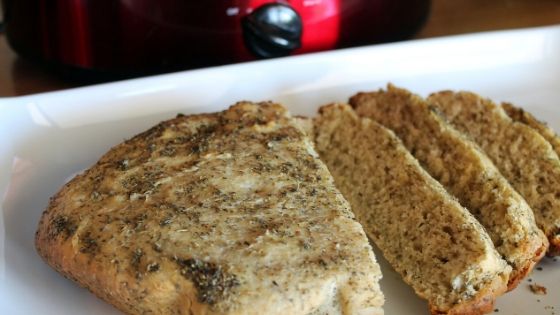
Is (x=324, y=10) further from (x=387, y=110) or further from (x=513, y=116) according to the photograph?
(x=513, y=116)

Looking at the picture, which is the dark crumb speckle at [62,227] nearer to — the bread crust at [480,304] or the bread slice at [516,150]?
the bread crust at [480,304]

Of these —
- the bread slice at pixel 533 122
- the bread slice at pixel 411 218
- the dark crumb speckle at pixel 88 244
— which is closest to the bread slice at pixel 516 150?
the bread slice at pixel 533 122

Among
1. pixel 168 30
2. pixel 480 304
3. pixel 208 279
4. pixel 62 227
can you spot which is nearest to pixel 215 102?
pixel 168 30

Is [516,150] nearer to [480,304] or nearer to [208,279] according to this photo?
[480,304]

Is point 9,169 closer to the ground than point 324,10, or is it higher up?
closer to the ground

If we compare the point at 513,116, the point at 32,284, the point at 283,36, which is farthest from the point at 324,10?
the point at 32,284
